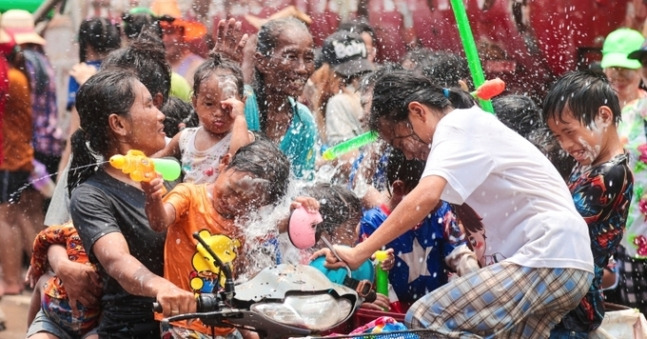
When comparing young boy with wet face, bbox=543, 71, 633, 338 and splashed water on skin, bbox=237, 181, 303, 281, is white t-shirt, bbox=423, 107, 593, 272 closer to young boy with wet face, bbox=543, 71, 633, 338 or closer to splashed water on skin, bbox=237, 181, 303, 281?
young boy with wet face, bbox=543, 71, 633, 338

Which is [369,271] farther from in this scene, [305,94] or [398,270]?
[305,94]

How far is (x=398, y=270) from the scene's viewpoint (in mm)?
6250

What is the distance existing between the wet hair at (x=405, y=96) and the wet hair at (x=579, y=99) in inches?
19.4

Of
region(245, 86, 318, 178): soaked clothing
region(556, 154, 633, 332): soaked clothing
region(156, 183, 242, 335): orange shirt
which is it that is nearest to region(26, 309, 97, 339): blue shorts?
region(156, 183, 242, 335): orange shirt

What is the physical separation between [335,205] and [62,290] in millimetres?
1297

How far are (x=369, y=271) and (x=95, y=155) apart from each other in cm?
130

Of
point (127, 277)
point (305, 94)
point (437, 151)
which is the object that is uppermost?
point (437, 151)

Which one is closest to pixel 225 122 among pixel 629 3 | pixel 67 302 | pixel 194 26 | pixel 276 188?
pixel 276 188

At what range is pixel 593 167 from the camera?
19.4 feet

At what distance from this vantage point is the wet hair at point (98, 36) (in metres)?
8.10

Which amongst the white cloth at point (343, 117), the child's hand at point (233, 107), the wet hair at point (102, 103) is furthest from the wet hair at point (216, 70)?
the white cloth at point (343, 117)

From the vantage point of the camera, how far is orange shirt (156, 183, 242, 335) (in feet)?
18.1

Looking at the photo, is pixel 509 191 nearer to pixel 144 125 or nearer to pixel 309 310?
pixel 309 310

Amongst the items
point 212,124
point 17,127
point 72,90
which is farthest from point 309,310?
point 17,127
